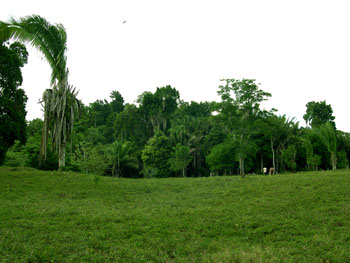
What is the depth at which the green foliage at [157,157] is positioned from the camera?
37969 millimetres

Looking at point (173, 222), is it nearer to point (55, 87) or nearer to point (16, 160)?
point (55, 87)

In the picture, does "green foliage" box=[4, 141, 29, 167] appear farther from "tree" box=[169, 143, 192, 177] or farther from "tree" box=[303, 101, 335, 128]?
"tree" box=[303, 101, 335, 128]

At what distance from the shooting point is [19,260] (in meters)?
5.29

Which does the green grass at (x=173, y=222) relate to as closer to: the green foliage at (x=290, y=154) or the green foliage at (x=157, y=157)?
the green foliage at (x=290, y=154)

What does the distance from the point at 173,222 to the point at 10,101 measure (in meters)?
10.3

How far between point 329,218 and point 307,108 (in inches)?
1617

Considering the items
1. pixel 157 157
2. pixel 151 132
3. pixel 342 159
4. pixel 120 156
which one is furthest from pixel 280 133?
pixel 151 132

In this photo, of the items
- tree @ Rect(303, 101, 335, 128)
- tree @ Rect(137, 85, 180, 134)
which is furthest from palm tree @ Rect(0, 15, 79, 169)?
tree @ Rect(303, 101, 335, 128)

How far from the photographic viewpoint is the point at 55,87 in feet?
44.7

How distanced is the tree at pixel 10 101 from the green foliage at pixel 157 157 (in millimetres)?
22289

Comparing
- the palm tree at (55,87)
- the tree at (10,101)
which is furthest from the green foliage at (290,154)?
the tree at (10,101)

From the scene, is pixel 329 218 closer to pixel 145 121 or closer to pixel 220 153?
pixel 220 153

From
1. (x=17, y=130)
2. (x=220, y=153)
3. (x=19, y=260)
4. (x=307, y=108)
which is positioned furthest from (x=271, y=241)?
(x=307, y=108)

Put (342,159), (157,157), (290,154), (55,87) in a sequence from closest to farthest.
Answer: (55,87), (290,154), (342,159), (157,157)
